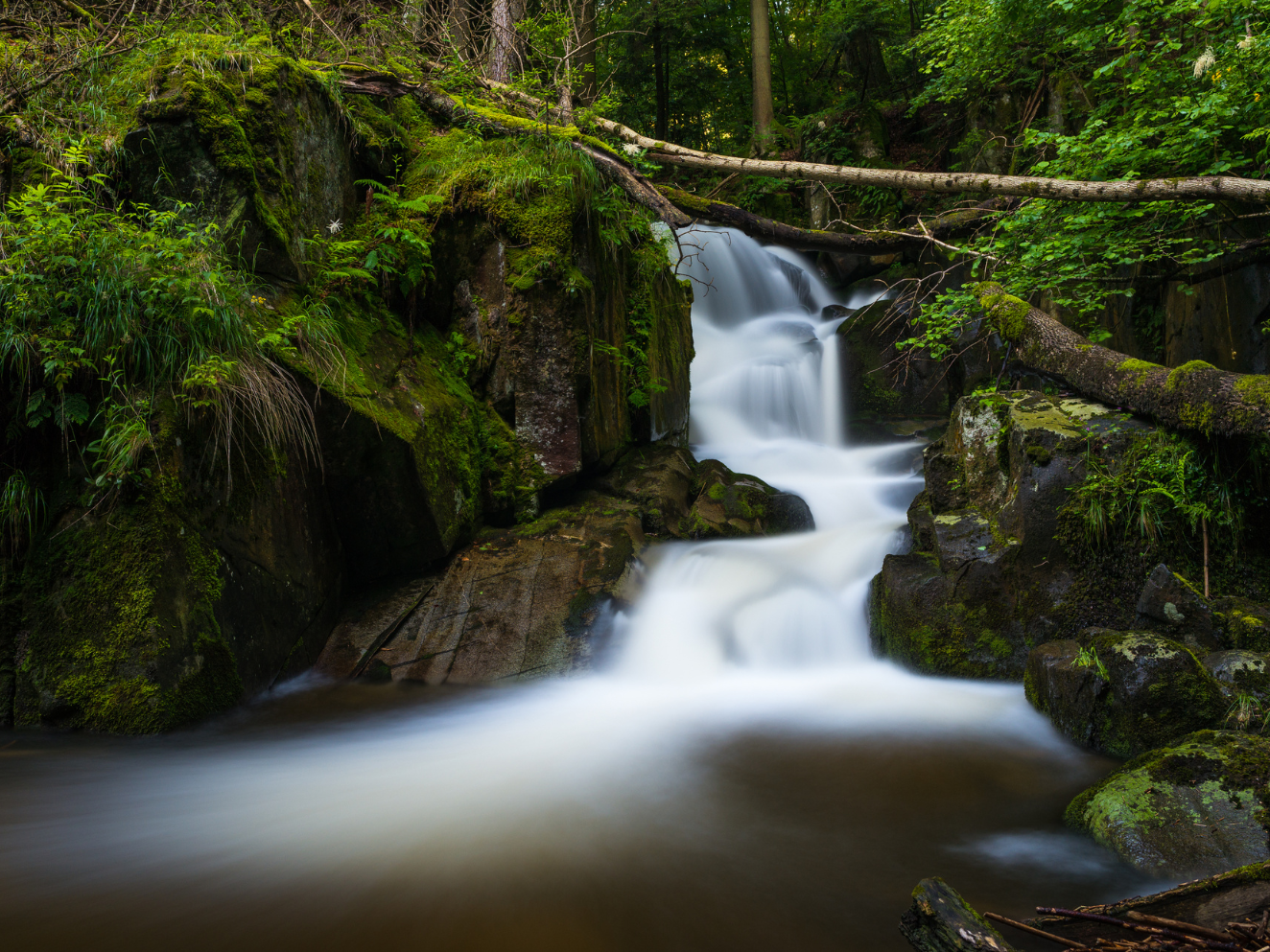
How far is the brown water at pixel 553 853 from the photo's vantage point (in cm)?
239

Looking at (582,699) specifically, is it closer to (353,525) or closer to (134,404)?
(353,525)

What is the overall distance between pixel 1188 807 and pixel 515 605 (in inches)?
161

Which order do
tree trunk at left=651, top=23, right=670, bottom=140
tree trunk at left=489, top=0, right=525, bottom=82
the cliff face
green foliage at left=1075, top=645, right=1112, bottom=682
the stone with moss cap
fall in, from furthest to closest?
tree trunk at left=651, top=23, right=670, bottom=140, tree trunk at left=489, top=0, right=525, bottom=82, the stone with moss cap, the cliff face, green foliage at left=1075, top=645, right=1112, bottom=682

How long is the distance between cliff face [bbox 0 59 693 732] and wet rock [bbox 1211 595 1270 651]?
464 cm

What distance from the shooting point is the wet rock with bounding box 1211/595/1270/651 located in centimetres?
385

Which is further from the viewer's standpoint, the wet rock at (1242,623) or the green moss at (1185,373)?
the green moss at (1185,373)

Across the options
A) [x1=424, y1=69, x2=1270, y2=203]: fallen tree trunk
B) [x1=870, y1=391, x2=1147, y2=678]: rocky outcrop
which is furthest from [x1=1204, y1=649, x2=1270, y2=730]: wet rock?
[x1=424, y1=69, x2=1270, y2=203]: fallen tree trunk

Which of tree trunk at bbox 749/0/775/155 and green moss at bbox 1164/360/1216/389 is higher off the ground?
tree trunk at bbox 749/0/775/155

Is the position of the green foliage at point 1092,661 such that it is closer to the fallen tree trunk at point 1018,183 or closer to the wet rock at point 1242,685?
the wet rock at point 1242,685

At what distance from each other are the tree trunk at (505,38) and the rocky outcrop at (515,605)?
209 inches

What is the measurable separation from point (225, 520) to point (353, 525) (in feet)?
3.91

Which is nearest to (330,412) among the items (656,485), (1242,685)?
(656,485)

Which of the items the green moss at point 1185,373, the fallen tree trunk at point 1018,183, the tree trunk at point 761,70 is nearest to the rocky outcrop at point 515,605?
the fallen tree trunk at point 1018,183

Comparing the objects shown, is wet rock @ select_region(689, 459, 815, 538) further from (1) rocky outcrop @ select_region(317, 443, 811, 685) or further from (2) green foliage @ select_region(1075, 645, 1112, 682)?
(2) green foliage @ select_region(1075, 645, 1112, 682)
